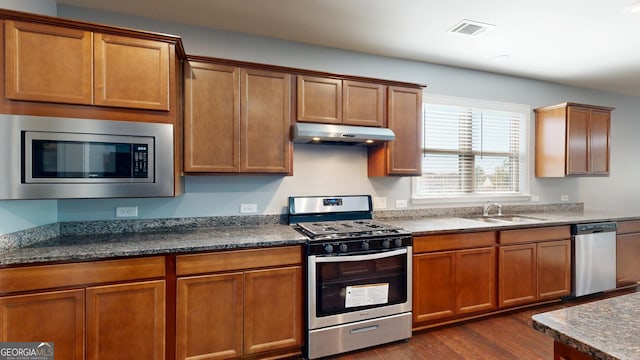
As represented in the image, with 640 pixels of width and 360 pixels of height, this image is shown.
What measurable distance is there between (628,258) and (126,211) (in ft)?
17.8

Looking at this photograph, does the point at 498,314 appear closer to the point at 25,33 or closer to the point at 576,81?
the point at 576,81

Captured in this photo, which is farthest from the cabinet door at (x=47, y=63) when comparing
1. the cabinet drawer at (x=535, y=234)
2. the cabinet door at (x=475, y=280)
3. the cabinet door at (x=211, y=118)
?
the cabinet drawer at (x=535, y=234)

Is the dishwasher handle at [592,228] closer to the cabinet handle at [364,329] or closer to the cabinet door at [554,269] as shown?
the cabinet door at [554,269]

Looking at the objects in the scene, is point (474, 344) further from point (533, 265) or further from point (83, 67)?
point (83, 67)

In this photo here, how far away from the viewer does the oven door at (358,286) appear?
2.27 m

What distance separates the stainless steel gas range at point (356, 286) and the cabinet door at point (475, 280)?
0.59 m

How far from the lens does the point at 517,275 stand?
3.01 meters

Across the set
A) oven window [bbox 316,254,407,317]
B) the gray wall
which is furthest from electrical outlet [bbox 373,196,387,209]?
oven window [bbox 316,254,407,317]

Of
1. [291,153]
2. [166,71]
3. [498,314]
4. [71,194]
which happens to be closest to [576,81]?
[498,314]

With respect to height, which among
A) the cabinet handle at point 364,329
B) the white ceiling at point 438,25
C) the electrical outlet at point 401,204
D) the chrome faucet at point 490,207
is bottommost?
the cabinet handle at point 364,329

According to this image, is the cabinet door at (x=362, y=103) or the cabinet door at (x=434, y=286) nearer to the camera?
the cabinet door at (x=434, y=286)

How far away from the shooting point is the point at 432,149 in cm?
356

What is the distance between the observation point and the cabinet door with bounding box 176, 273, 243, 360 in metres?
2.00

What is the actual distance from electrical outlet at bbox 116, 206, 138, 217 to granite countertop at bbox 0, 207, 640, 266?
5.7 inches
